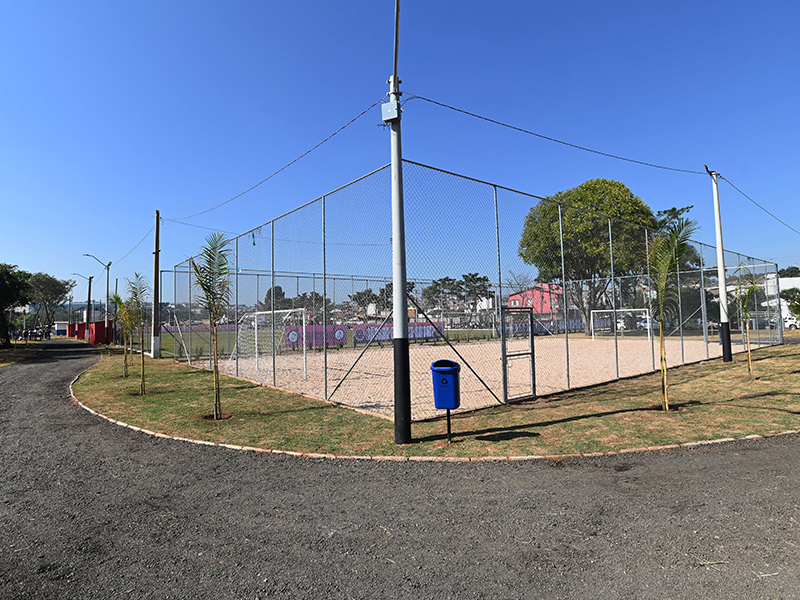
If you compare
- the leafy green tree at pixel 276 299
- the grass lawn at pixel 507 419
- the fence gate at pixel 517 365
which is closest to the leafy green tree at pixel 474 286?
the fence gate at pixel 517 365

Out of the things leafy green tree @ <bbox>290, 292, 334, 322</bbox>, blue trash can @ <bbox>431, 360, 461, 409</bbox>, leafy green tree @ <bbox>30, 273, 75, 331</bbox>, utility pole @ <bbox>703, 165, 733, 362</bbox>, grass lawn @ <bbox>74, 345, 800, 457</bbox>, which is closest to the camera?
blue trash can @ <bbox>431, 360, 461, 409</bbox>

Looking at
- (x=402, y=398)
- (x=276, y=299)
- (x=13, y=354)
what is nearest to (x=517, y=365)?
(x=276, y=299)

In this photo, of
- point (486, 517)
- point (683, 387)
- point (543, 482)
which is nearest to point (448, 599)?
point (486, 517)

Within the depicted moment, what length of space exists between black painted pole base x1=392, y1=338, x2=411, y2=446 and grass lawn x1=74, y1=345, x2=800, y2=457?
15 centimetres

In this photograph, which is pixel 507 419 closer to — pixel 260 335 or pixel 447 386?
pixel 447 386

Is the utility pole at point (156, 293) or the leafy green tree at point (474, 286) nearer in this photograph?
the leafy green tree at point (474, 286)

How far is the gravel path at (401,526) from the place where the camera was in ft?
8.95

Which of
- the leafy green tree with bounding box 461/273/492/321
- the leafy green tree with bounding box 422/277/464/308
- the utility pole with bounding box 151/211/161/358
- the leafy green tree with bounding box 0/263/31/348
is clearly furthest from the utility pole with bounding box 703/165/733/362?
the leafy green tree with bounding box 0/263/31/348

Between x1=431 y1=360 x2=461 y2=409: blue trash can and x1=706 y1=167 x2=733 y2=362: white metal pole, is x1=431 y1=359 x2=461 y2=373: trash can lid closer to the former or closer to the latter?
x1=431 y1=360 x2=461 y2=409: blue trash can

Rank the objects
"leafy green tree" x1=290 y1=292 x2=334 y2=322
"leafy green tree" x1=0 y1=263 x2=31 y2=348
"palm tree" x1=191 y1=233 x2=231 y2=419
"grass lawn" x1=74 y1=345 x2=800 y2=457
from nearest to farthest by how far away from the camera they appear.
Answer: "grass lawn" x1=74 y1=345 x2=800 y2=457 < "palm tree" x1=191 y1=233 x2=231 y2=419 < "leafy green tree" x1=290 y1=292 x2=334 y2=322 < "leafy green tree" x1=0 y1=263 x2=31 y2=348

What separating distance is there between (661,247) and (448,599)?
749cm

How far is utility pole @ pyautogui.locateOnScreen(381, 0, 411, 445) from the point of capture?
5.98 meters

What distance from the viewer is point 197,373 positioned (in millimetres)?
14477

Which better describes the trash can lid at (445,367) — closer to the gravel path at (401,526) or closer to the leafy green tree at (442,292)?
the gravel path at (401,526)
